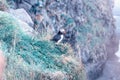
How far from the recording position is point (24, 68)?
626 centimetres

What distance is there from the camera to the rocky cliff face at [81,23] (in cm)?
1291

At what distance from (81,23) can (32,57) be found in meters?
12.2

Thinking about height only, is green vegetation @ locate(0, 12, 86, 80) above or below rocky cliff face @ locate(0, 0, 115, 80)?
above

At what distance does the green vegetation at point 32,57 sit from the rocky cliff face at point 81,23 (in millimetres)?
3580

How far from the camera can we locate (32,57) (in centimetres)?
683

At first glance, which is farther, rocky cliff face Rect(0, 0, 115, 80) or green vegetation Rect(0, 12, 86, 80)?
rocky cliff face Rect(0, 0, 115, 80)

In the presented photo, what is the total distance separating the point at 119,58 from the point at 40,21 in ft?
45.8

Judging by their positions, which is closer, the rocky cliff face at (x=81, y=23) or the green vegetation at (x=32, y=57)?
the green vegetation at (x=32, y=57)

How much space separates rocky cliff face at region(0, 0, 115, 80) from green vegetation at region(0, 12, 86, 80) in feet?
11.7

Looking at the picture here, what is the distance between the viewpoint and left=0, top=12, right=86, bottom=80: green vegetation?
623cm

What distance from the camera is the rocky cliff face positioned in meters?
12.9

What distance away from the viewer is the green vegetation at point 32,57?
6.23m

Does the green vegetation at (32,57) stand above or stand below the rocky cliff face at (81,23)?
above

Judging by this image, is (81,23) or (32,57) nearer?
(32,57)
